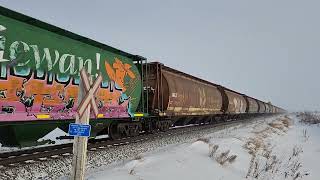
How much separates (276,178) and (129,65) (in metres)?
7.76

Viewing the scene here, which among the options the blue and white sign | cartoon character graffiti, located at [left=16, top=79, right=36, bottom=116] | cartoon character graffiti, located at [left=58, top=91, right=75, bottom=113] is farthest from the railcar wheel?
the blue and white sign

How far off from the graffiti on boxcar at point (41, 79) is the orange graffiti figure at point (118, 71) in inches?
7.5

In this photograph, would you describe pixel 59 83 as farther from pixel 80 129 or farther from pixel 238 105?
pixel 238 105

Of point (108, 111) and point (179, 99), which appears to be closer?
point (108, 111)

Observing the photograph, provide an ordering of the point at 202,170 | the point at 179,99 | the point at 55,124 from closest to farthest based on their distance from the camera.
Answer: the point at 202,170 < the point at 55,124 < the point at 179,99

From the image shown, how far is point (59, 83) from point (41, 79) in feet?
2.60

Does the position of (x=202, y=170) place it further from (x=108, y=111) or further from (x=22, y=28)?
(x=22, y=28)

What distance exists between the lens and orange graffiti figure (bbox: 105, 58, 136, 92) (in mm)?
13430

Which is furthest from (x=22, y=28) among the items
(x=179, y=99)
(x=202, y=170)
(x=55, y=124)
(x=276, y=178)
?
(x=179, y=99)

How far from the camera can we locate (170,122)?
20.9 metres

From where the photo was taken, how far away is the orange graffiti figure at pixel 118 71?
44.1ft

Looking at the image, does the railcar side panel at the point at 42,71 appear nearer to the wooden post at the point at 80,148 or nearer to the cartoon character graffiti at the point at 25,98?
the cartoon character graffiti at the point at 25,98

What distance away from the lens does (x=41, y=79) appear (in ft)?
31.7

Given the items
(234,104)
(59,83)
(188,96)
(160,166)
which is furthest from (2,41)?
(234,104)
